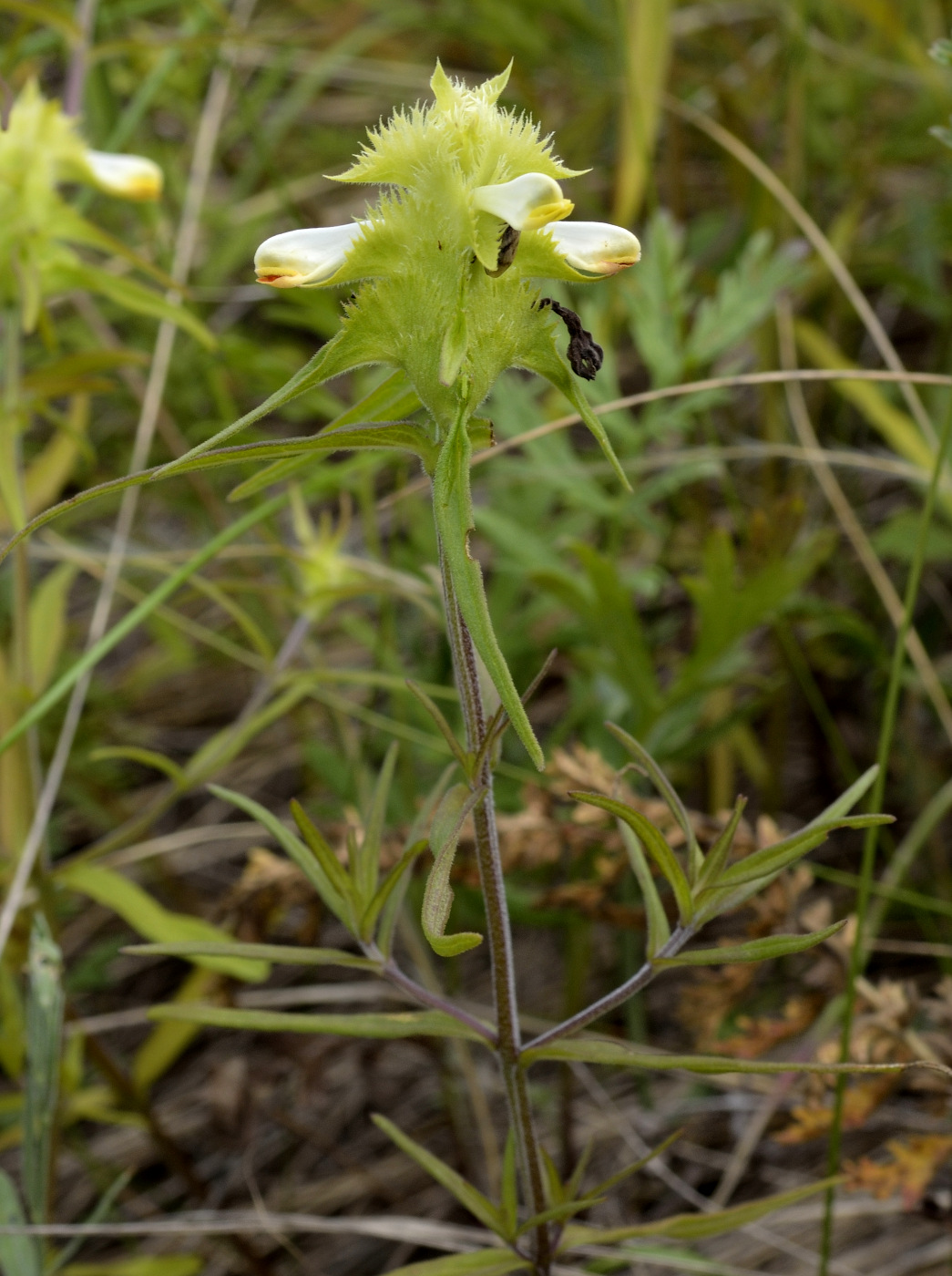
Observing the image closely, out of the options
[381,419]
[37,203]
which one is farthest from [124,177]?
[381,419]

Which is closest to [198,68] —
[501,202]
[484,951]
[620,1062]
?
[484,951]

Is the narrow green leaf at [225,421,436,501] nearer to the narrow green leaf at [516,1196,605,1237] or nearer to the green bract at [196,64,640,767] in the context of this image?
the green bract at [196,64,640,767]

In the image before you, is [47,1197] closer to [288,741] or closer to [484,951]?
[484,951]

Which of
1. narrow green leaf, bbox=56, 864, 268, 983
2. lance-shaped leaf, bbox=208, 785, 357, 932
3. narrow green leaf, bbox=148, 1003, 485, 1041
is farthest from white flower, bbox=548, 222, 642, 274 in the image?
narrow green leaf, bbox=56, 864, 268, 983

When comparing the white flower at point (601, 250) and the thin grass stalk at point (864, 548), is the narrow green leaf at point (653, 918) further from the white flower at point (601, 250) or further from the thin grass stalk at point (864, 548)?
the thin grass stalk at point (864, 548)

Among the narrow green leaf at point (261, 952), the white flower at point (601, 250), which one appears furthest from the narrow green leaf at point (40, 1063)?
the white flower at point (601, 250)
